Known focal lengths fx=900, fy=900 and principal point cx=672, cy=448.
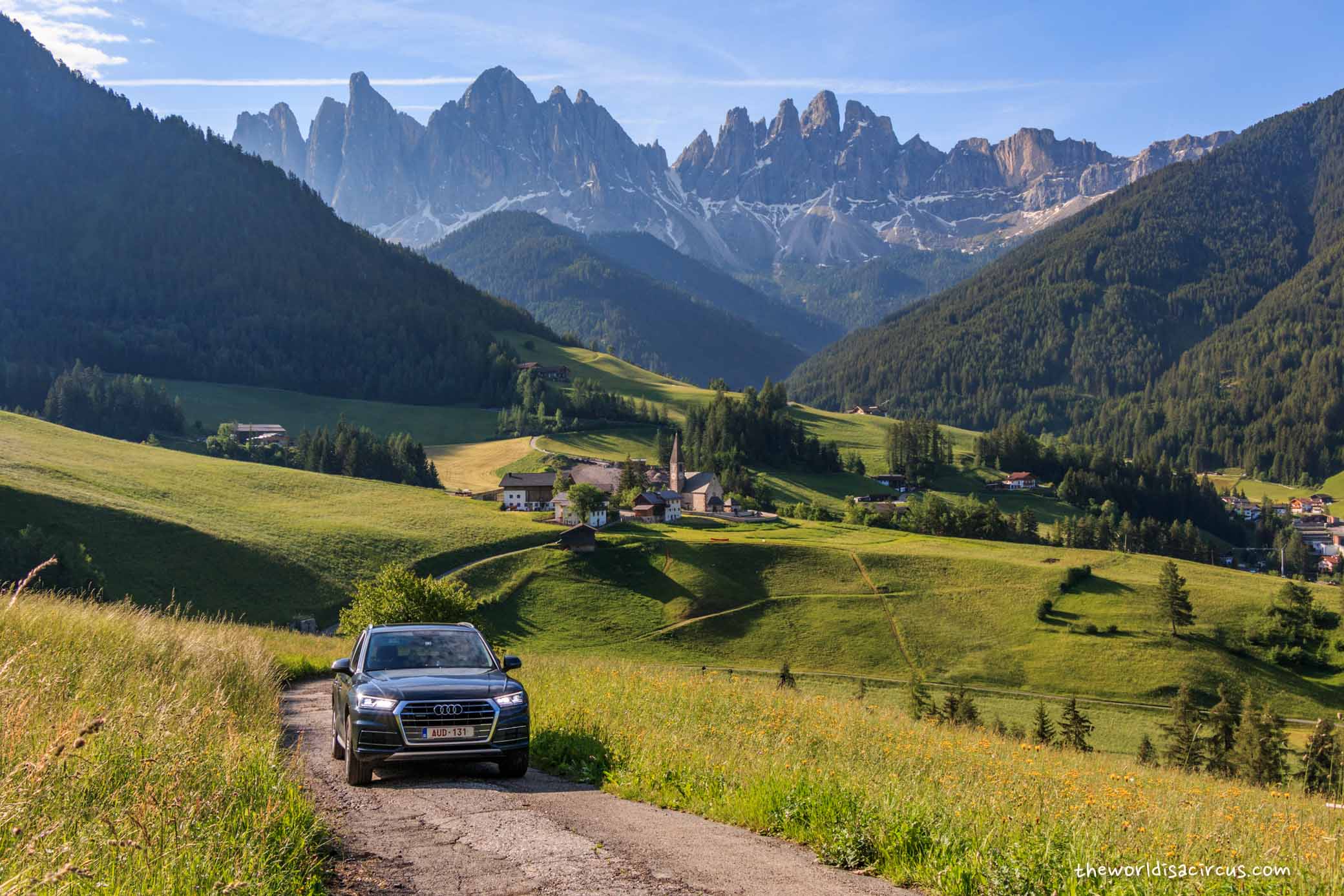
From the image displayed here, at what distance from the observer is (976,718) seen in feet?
189

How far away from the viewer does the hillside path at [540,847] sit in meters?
8.55

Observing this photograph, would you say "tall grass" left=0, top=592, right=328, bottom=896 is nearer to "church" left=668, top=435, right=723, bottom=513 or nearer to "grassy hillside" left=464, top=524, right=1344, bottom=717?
"grassy hillside" left=464, top=524, right=1344, bottom=717

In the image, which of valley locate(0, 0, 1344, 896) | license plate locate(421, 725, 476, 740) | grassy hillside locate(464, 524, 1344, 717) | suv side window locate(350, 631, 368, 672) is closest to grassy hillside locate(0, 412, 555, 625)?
valley locate(0, 0, 1344, 896)

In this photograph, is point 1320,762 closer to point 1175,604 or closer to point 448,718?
point 448,718

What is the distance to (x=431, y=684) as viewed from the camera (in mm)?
13656

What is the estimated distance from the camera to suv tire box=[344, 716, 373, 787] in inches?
521

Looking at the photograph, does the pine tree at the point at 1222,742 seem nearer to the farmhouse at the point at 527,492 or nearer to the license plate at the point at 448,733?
the license plate at the point at 448,733

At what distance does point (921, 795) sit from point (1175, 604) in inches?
3390

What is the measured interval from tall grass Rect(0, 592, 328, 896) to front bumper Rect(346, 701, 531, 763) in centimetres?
111

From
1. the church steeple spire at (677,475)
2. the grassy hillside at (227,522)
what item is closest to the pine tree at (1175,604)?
the grassy hillside at (227,522)

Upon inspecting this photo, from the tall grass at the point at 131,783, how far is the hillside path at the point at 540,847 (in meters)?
0.97

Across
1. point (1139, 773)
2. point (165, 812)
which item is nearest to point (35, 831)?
point (165, 812)

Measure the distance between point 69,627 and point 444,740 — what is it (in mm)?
6516

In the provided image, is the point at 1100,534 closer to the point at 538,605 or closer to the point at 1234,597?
the point at 1234,597
